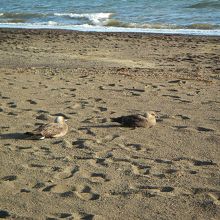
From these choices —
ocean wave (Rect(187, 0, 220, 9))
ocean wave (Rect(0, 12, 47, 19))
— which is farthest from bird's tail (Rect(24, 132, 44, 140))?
ocean wave (Rect(0, 12, 47, 19))

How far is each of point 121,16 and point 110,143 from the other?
18.3 meters

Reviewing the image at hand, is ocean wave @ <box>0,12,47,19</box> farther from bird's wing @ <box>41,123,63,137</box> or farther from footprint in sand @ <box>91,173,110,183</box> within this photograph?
footprint in sand @ <box>91,173,110,183</box>

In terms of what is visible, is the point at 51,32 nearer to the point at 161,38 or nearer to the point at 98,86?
the point at 161,38

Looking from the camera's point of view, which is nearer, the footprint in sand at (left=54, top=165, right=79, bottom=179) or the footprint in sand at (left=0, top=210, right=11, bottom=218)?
the footprint in sand at (left=0, top=210, right=11, bottom=218)

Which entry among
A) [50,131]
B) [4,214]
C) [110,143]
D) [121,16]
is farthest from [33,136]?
[121,16]

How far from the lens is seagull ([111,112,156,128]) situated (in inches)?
234

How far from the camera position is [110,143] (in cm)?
543

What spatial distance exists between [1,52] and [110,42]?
3.46 m

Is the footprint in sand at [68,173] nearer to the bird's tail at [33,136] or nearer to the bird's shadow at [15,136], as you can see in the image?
the bird's tail at [33,136]

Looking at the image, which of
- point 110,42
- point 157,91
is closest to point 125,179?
point 157,91

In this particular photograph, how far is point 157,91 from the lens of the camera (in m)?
7.99

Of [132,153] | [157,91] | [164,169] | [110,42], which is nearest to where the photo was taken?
[164,169]

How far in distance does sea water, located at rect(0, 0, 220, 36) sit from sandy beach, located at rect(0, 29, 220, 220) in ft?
26.0

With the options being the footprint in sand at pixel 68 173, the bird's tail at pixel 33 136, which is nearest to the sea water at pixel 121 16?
the bird's tail at pixel 33 136
